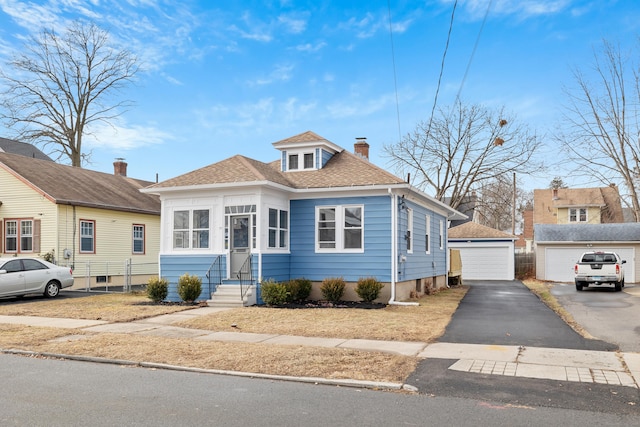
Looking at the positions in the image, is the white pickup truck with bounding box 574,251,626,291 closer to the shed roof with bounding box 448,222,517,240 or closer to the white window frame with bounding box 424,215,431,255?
the white window frame with bounding box 424,215,431,255

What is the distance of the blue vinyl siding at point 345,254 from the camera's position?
17.5 m

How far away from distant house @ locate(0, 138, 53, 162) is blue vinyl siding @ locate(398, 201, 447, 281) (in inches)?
1070

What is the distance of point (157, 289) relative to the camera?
17562 millimetres

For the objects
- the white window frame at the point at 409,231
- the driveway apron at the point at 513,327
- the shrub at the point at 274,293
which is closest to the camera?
the driveway apron at the point at 513,327

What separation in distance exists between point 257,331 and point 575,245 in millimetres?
24427

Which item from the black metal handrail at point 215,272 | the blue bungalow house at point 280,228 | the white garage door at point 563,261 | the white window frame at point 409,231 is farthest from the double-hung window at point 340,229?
the white garage door at point 563,261

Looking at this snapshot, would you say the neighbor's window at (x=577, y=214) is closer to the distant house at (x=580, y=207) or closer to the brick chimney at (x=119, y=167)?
the distant house at (x=580, y=207)

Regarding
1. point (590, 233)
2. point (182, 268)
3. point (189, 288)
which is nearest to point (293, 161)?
point (182, 268)

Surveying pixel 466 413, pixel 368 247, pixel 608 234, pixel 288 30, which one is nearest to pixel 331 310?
pixel 368 247

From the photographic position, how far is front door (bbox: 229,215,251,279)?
17.5 metres

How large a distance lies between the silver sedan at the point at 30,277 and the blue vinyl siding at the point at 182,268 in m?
4.26

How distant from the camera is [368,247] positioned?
17672mm

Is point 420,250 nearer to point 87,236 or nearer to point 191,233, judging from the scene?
point 191,233

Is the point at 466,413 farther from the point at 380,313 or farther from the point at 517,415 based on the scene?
the point at 380,313
